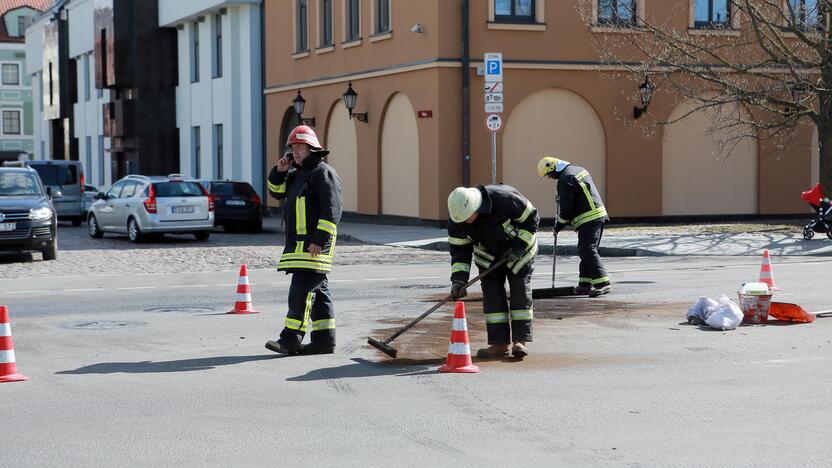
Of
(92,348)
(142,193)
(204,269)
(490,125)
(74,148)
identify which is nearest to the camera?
(92,348)

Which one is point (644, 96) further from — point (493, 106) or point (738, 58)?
point (493, 106)

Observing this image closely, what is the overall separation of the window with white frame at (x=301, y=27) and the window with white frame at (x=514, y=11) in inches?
360

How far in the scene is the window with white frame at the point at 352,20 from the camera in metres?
33.1

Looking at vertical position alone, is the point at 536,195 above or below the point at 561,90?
below

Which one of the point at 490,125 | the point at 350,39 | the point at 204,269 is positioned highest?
the point at 350,39

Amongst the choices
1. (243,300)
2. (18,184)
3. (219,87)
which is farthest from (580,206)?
(219,87)

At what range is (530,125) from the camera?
96.0 feet

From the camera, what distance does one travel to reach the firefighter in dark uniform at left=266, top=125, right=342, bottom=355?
9828mm

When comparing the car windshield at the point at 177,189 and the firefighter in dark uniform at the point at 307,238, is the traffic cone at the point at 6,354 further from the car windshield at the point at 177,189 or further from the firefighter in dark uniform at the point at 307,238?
the car windshield at the point at 177,189

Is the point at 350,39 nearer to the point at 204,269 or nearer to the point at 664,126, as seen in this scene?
the point at 664,126

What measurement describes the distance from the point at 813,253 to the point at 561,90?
997 cm

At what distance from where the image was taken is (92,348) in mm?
10531

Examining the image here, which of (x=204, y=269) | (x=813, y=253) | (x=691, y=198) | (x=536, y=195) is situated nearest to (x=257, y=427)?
(x=204, y=269)

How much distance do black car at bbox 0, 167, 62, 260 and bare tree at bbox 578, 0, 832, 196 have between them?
11.6 m
